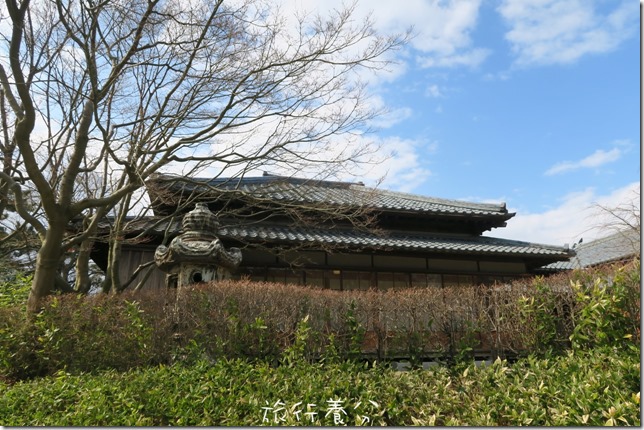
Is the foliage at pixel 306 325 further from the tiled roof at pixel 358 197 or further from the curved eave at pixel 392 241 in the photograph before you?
the tiled roof at pixel 358 197

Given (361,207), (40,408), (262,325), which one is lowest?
(40,408)

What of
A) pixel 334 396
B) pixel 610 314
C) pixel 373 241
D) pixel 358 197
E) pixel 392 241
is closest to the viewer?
pixel 334 396

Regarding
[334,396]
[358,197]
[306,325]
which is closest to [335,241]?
[358,197]

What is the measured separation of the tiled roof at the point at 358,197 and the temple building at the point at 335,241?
0.26ft

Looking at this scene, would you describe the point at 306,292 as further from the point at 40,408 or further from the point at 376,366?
the point at 40,408

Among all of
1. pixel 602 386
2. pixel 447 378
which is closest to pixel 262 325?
pixel 447 378

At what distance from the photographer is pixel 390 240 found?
12.6 meters

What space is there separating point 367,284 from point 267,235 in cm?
332

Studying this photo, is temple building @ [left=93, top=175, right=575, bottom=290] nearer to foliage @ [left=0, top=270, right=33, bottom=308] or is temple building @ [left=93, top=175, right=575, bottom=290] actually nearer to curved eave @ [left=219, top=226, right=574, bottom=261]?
curved eave @ [left=219, top=226, right=574, bottom=261]

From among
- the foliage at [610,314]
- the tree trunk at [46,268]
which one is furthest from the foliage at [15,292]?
the foliage at [610,314]

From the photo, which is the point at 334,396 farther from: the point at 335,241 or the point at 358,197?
the point at 358,197

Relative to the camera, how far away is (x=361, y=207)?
37.0 feet

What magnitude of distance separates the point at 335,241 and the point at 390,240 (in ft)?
6.81

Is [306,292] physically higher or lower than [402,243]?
lower
